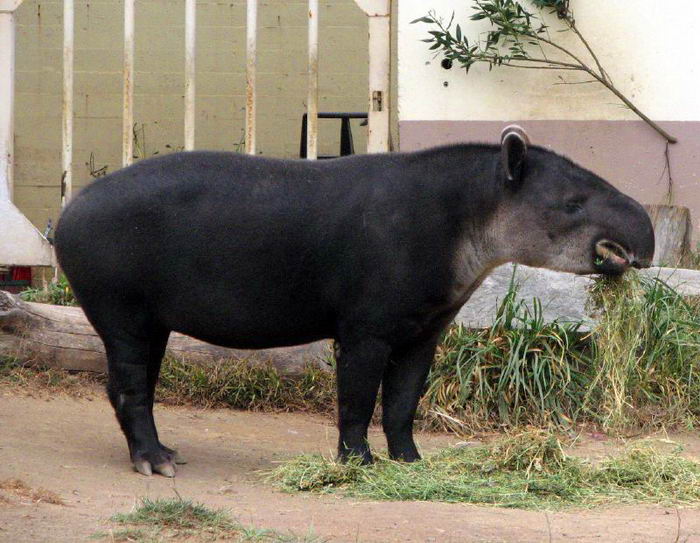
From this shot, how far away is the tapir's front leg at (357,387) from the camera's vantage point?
5.65m

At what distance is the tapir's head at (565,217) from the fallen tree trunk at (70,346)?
212cm

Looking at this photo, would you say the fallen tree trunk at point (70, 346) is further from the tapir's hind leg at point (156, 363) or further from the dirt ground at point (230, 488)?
the tapir's hind leg at point (156, 363)

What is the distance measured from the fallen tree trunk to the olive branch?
2.73 m

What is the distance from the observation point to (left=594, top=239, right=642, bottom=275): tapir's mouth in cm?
575

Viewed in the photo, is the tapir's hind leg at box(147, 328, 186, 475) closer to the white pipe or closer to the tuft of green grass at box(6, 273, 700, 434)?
the tuft of green grass at box(6, 273, 700, 434)

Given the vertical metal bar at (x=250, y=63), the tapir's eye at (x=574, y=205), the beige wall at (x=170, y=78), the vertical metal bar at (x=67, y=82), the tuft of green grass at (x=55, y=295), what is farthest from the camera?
the beige wall at (x=170, y=78)

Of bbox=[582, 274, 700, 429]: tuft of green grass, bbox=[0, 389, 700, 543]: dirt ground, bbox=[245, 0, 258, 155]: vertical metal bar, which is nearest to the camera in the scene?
bbox=[0, 389, 700, 543]: dirt ground

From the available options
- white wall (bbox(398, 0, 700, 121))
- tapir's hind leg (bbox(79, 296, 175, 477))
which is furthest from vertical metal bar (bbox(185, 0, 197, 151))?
tapir's hind leg (bbox(79, 296, 175, 477))

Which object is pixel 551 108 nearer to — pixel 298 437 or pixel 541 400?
pixel 541 400

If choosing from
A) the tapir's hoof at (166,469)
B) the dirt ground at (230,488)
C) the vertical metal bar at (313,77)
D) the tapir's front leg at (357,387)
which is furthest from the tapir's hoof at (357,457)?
the vertical metal bar at (313,77)

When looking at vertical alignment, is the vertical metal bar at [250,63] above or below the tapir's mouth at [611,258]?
above

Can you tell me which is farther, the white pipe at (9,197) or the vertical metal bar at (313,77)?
the vertical metal bar at (313,77)

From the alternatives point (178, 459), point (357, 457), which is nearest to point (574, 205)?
point (357, 457)

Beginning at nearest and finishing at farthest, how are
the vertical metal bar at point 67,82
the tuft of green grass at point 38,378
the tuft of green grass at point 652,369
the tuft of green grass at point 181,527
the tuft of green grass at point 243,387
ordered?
the tuft of green grass at point 181,527
the tuft of green grass at point 652,369
the tuft of green grass at point 38,378
the tuft of green grass at point 243,387
the vertical metal bar at point 67,82
